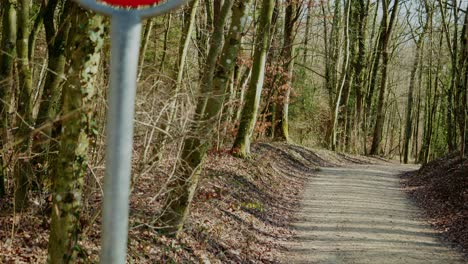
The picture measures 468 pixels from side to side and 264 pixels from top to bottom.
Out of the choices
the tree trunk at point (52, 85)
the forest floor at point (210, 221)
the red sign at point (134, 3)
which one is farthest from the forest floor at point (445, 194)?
the red sign at point (134, 3)

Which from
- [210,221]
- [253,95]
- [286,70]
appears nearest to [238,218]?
[210,221]

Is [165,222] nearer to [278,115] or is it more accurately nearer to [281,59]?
[281,59]

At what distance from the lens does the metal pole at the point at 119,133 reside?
1562 mm

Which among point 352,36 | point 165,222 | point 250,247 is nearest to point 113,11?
point 165,222

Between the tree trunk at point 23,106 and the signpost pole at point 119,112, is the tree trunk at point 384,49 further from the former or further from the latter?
the signpost pole at point 119,112

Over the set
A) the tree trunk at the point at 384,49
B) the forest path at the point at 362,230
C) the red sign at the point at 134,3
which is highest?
the tree trunk at the point at 384,49

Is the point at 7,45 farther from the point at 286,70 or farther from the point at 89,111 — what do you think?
the point at 286,70

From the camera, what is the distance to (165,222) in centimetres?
788

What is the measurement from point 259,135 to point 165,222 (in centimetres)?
1599

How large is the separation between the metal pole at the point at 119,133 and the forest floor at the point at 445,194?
9.19 metres

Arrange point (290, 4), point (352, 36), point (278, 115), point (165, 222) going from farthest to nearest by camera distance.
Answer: point (352, 36), point (278, 115), point (290, 4), point (165, 222)

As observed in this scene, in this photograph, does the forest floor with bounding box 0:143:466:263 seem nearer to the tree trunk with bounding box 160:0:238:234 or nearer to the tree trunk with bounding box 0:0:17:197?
the tree trunk with bounding box 160:0:238:234

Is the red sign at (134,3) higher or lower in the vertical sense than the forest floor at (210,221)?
higher

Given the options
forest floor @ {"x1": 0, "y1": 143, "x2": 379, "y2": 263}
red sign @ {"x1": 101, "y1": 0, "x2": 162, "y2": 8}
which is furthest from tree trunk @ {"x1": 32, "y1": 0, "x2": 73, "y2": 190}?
red sign @ {"x1": 101, "y1": 0, "x2": 162, "y2": 8}
